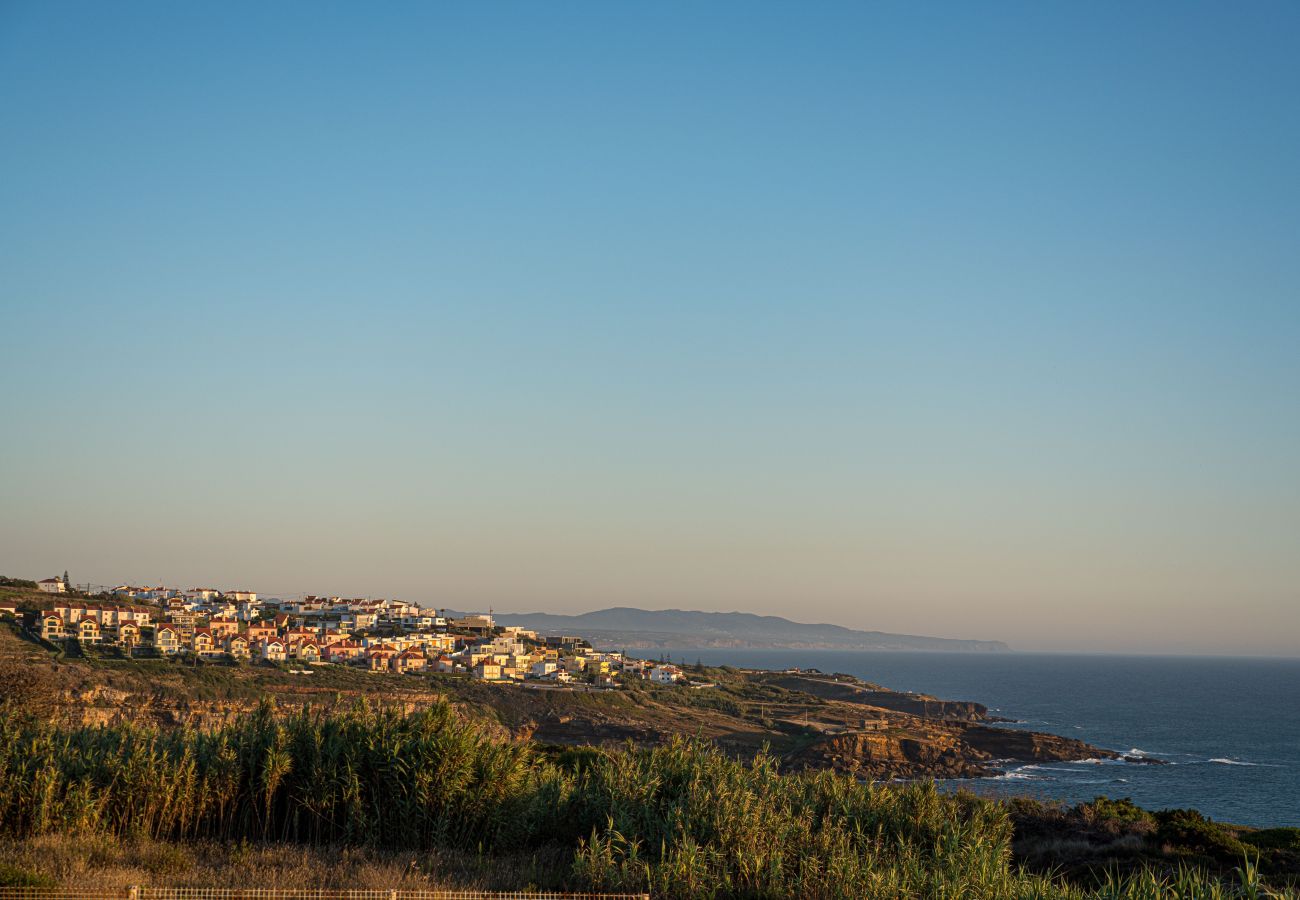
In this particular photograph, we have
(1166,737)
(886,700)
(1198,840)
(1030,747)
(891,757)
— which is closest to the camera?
(1198,840)

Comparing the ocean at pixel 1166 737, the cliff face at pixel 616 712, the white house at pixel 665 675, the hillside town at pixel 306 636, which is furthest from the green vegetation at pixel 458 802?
the white house at pixel 665 675

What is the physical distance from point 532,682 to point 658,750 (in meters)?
74.4

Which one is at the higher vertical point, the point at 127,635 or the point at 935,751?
the point at 127,635

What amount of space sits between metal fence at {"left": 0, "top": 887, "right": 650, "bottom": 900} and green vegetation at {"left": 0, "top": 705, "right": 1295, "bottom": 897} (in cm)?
132

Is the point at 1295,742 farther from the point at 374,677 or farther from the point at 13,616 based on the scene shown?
the point at 13,616

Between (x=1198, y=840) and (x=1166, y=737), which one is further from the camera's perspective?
(x=1166, y=737)

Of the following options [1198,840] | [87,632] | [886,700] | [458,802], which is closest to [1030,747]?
[886,700]

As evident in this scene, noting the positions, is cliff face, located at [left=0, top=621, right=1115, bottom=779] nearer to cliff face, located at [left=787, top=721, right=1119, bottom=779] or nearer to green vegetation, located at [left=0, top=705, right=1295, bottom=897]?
cliff face, located at [left=787, top=721, right=1119, bottom=779]

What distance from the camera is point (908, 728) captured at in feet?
245

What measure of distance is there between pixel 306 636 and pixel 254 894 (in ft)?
260

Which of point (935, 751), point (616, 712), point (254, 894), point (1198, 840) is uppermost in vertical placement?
point (254, 894)

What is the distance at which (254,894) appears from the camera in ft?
27.1

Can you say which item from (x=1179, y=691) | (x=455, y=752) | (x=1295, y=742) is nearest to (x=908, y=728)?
(x=1295, y=742)

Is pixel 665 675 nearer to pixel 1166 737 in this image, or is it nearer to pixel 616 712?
pixel 616 712
